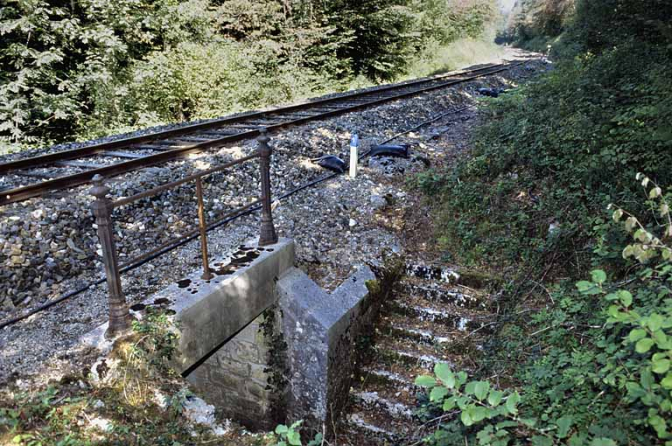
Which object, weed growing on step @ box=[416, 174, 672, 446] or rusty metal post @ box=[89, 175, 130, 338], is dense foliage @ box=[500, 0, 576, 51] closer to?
weed growing on step @ box=[416, 174, 672, 446]

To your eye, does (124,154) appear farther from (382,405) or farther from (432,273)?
(382,405)

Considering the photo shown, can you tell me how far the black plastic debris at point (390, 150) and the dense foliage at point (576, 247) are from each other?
1.31m

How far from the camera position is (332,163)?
7.58 m

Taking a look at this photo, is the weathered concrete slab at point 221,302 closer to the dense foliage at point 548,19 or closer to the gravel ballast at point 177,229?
the gravel ballast at point 177,229

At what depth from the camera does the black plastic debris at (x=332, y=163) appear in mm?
7535

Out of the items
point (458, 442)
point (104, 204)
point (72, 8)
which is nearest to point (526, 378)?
point (458, 442)

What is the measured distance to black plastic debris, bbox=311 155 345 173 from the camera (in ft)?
24.7

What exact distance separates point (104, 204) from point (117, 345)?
3.38ft

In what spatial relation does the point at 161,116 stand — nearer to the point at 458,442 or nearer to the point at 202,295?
the point at 202,295

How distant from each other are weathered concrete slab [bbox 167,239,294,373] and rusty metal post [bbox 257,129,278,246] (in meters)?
0.11

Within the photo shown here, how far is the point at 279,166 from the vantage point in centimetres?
734

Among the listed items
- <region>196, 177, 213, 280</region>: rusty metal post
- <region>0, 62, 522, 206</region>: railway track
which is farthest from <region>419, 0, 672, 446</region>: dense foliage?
<region>0, 62, 522, 206</region>: railway track

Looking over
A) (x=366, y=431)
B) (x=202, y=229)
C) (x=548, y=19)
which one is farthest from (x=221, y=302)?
(x=548, y=19)

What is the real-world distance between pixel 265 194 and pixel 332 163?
3.00 meters
